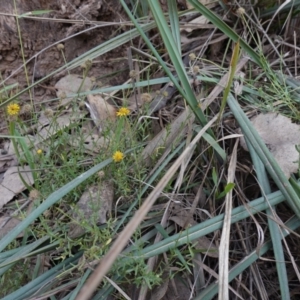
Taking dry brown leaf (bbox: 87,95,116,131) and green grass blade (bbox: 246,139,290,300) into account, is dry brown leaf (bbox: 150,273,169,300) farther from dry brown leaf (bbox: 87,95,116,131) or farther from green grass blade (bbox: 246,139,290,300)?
dry brown leaf (bbox: 87,95,116,131)

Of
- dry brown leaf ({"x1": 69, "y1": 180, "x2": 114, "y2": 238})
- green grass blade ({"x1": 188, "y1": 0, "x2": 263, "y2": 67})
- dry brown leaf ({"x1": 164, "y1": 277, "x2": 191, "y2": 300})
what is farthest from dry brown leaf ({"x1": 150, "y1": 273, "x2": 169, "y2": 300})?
green grass blade ({"x1": 188, "y1": 0, "x2": 263, "y2": 67})

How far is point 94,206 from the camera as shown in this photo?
0.95m

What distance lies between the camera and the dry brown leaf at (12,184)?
111 centimetres

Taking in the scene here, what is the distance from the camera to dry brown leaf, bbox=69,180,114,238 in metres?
0.93

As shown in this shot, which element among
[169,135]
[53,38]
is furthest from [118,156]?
[53,38]

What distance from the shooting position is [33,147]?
1116mm

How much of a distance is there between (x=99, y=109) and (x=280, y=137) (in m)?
0.54

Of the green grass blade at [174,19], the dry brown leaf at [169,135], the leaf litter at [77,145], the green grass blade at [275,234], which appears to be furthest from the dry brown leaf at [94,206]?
the green grass blade at [174,19]

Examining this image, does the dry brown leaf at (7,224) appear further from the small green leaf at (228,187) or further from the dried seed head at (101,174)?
the small green leaf at (228,187)

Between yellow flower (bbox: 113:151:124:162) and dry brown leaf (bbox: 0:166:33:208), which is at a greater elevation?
yellow flower (bbox: 113:151:124:162)

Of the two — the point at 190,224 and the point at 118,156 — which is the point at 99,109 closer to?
the point at 118,156

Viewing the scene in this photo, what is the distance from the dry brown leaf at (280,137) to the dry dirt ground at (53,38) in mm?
536

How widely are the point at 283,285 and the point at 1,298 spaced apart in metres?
0.61

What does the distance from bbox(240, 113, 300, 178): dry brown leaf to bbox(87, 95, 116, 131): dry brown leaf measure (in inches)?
16.0
